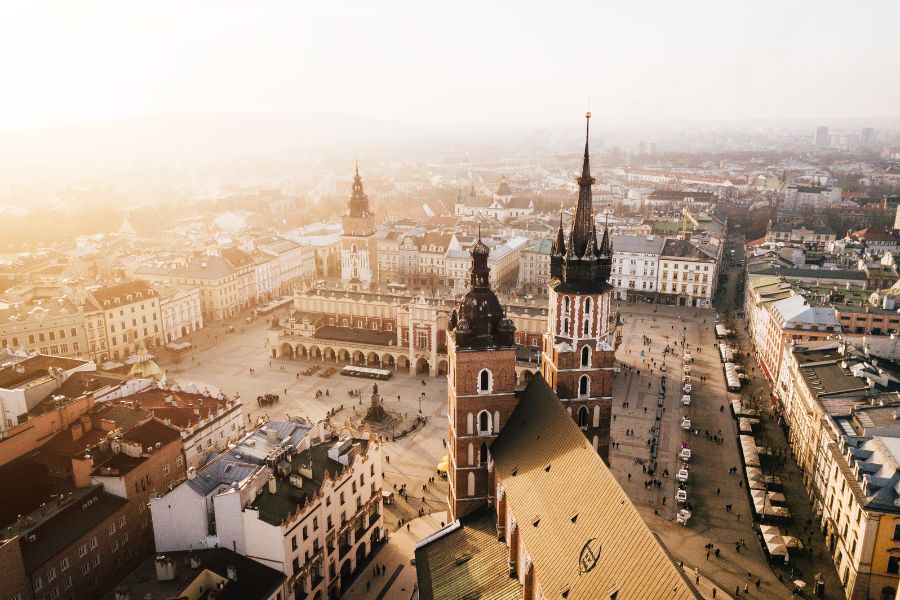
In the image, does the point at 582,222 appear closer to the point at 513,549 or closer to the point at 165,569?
the point at 513,549

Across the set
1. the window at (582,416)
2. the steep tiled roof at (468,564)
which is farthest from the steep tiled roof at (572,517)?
the window at (582,416)

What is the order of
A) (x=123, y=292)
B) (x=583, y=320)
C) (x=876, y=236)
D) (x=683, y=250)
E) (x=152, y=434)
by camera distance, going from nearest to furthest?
(x=583, y=320)
(x=152, y=434)
(x=123, y=292)
(x=683, y=250)
(x=876, y=236)

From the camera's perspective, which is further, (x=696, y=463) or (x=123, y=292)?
(x=123, y=292)

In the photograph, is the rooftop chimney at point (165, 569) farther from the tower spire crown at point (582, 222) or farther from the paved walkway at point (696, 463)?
the paved walkway at point (696, 463)

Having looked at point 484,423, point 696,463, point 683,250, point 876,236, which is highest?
point 484,423

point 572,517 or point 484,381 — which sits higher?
point 484,381

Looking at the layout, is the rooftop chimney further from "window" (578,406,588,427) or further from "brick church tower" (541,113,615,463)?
"window" (578,406,588,427)

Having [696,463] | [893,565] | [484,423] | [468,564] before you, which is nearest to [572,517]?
[468,564]
